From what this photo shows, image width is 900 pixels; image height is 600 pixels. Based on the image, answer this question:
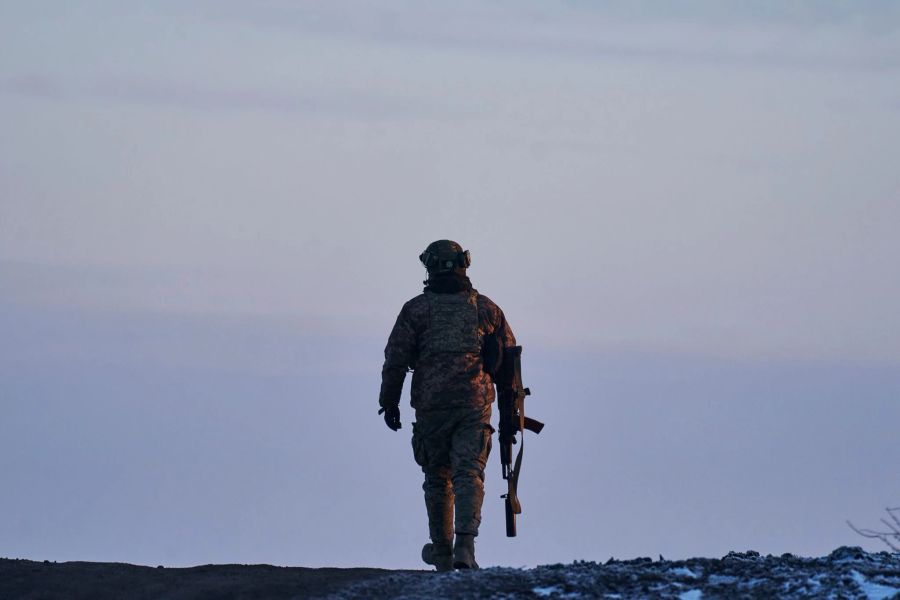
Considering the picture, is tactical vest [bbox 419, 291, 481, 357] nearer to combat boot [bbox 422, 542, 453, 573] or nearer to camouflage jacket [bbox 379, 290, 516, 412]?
camouflage jacket [bbox 379, 290, 516, 412]

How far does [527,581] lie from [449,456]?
312 centimetres

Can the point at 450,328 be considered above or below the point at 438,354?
above

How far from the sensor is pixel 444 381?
1460 centimetres

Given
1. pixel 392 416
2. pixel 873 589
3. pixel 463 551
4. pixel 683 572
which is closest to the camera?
pixel 873 589

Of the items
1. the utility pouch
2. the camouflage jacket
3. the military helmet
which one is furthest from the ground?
the military helmet

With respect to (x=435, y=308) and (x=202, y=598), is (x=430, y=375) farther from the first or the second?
(x=202, y=598)

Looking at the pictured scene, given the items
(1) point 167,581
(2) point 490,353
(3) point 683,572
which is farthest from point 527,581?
(2) point 490,353

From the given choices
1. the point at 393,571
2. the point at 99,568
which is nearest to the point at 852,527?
the point at 393,571

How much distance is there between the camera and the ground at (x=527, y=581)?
11227 mm

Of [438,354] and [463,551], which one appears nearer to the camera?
[463,551]

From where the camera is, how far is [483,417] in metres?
14.7

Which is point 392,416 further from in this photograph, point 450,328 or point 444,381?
point 450,328

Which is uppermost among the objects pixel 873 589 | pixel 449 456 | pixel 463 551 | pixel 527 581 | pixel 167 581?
pixel 449 456

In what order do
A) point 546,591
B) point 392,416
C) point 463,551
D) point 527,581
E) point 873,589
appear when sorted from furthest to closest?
point 392,416, point 463,551, point 527,581, point 546,591, point 873,589
